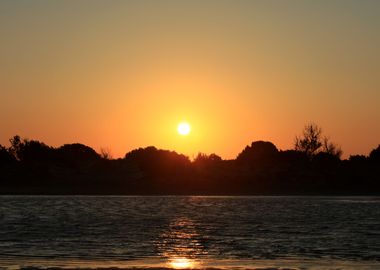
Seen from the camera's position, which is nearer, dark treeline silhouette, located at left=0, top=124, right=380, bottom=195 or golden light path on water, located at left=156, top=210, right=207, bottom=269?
golden light path on water, located at left=156, top=210, right=207, bottom=269

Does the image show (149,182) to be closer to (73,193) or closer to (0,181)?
(73,193)

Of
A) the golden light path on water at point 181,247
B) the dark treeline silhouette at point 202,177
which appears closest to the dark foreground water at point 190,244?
the golden light path on water at point 181,247

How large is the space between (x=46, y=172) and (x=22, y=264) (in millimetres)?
158467

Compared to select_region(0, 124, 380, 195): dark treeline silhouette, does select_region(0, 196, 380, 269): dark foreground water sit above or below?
below

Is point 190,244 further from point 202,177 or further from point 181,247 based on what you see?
point 202,177

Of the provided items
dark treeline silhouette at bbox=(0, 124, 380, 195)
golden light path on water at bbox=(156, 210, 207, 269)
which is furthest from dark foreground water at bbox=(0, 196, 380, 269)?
dark treeline silhouette at bbox=(0, 124, 380, 195)

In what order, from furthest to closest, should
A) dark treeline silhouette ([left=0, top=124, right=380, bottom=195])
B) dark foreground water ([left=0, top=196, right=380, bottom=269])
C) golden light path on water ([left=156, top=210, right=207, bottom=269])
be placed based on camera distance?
dark treeline silhouette ([left=0, top=124, right=380, bottom=195]) → golden light path on water ([left=156, top=210, right=207, bottom=269]) → dark foreground water ([left=0, top=196, right=380, bottom=269])

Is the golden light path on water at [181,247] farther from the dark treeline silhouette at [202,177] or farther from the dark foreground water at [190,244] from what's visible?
the dark treeline silhouette at [202,177]

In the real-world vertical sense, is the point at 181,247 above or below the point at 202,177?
below

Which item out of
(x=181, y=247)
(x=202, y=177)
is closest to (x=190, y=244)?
(x=181, y=247)

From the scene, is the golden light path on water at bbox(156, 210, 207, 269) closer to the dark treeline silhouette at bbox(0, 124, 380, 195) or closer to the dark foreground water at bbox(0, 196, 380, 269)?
the dark foreground water at bbox(0, 196, 380, 269)

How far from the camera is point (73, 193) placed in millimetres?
175750

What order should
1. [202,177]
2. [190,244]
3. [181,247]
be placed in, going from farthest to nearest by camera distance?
1. [202,177]
2. [190,244]
3. [181,247]

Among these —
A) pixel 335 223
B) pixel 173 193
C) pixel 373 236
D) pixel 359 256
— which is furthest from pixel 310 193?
pixel 359 256
